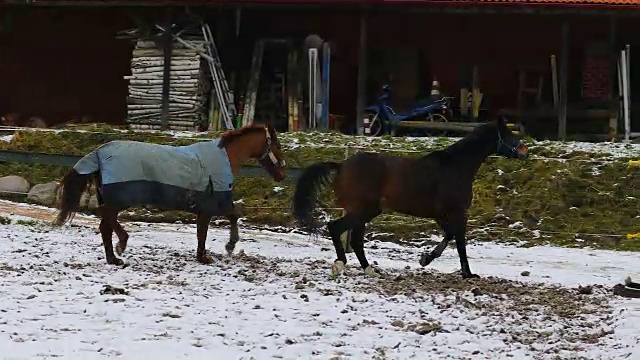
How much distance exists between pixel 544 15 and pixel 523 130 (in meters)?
2.17

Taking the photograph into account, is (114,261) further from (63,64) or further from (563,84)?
(63,64)

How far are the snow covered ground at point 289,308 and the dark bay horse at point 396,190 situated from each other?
0.41 meters

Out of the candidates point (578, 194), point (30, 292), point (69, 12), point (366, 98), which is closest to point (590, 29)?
point (366, 98)

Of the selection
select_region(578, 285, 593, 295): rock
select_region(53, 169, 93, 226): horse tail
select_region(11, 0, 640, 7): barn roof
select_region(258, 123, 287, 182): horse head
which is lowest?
select_region(578, 285, 593, 295): rock

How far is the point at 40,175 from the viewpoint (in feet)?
55.4

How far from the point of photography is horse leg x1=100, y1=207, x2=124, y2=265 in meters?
10.5

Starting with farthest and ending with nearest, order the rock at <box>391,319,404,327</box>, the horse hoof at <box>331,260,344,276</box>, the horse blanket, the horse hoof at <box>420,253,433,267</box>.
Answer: the horse hoof at <box>420,253,433,267</box>
the horse blanket
the horse hoof at <box>331,260,344,276</box>
the rock at <box>391,319,404,327</box>

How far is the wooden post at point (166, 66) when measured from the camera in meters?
20.7

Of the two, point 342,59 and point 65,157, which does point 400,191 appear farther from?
point 342,59

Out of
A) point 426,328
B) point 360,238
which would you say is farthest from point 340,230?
point 426,328

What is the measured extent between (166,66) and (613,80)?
8411mm

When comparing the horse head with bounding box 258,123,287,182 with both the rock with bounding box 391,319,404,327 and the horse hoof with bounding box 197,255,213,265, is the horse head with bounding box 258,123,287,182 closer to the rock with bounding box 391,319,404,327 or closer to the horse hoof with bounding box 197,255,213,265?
the horse hoof with bounding box 197,255,213,265

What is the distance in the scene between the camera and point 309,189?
1080cm

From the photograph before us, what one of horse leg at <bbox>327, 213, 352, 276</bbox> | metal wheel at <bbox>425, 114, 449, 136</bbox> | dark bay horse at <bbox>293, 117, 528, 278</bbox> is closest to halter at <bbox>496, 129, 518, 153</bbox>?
dark bay horse at <bbox>293, 117, 528, 278</bbox>
